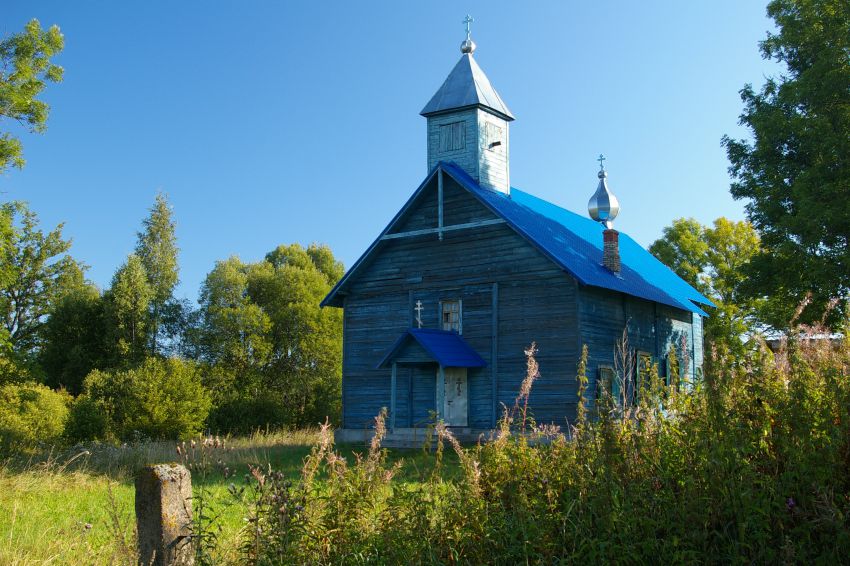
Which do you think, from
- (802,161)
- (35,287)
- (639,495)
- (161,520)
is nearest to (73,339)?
(35,287)

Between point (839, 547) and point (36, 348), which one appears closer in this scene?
point (839, 547)

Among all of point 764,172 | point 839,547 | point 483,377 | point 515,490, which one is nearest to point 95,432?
point 483,377

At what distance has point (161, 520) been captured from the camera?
582cm

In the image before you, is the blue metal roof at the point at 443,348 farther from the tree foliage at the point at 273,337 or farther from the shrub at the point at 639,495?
the tree foliage at the point at 273,337

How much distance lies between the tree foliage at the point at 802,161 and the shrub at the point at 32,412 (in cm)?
2298

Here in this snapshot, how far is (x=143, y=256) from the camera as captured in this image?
47.6m

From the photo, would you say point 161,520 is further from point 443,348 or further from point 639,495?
point 443,348

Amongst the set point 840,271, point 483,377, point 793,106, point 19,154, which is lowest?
point 483,377

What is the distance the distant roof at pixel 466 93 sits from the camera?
25.2 m

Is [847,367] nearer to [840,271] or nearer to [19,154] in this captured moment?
[840,271]

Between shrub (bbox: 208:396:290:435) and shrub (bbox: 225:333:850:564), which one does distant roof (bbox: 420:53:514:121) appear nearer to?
shrub (bbox: 225:333:850:564)

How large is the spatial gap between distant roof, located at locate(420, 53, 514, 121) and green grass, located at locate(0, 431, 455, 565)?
35.2 feet

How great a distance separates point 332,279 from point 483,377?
115 feet

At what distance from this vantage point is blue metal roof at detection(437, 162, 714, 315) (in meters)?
21.5
